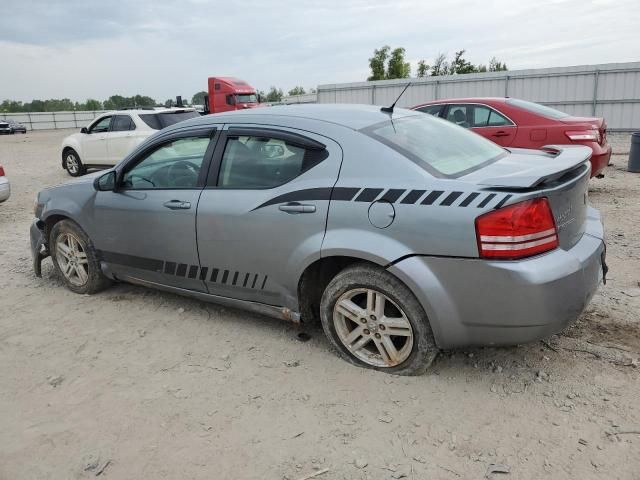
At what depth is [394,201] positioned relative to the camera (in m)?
Result: 2.86

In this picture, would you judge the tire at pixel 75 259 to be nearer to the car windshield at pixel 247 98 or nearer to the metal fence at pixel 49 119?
the car windshield at pixel 247 98

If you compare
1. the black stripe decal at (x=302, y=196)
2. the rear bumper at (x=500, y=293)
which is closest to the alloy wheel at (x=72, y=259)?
the black stripe decal at (x=302, y=196)

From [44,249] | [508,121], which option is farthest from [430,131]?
[508,121]

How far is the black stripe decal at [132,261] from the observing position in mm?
4035

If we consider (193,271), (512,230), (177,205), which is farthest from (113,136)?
(512,230)

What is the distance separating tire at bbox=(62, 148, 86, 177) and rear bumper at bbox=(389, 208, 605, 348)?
12044 millimetres

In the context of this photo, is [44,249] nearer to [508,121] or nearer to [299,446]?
[299,446]

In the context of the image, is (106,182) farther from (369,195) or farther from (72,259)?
(369,195)

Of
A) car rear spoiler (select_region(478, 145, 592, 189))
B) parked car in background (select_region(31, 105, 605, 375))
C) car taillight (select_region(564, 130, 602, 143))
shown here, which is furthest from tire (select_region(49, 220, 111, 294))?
car taillight (select_region(564, 130, 602, 143))

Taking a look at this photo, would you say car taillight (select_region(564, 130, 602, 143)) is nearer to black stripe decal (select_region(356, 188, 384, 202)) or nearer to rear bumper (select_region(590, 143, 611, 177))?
rear bumper (select_region(590, 143, 611, 177))

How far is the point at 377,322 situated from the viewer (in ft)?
10.1

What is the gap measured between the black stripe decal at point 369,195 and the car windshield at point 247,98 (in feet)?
70.1

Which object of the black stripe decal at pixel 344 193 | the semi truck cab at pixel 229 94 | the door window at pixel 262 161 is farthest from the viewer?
the semi truck cab at pixel 229 94

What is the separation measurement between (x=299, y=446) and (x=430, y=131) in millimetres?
2151
